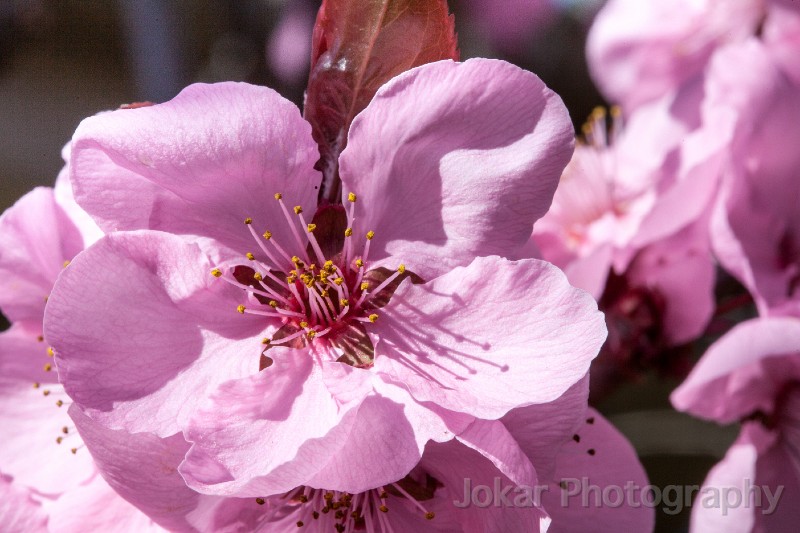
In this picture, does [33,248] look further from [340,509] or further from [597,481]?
[597,481]

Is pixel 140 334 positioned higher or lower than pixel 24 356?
higher

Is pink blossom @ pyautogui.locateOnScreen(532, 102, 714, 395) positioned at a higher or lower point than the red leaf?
lower

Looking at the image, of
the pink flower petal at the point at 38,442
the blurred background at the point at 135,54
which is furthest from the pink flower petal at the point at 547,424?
the blurred background at the point at 135,54

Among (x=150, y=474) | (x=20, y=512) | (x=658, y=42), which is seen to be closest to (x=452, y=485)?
(x=150, y=474)

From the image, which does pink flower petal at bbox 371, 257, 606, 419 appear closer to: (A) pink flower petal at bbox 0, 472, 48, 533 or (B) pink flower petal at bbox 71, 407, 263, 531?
(B) pink flower petal at bbox 71, 407, 263, 531

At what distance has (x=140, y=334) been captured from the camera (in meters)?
0.46

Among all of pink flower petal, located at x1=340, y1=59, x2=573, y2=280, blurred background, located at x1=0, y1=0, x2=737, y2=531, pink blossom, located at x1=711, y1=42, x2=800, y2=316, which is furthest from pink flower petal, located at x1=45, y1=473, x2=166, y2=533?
blurred background, located at x1=0, y1=0, x2=737, y2=531

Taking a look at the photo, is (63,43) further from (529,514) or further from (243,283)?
(529,514)

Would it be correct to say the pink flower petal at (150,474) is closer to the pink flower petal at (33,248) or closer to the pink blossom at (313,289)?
the pink blossom at (313,289)

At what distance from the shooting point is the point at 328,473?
0.42m

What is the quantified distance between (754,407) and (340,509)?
423mm

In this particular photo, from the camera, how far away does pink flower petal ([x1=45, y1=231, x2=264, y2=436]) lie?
442 millimetres

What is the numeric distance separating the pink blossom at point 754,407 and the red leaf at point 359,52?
351mm

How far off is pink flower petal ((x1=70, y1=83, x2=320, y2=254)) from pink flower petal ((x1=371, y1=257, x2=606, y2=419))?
0.10 metres
